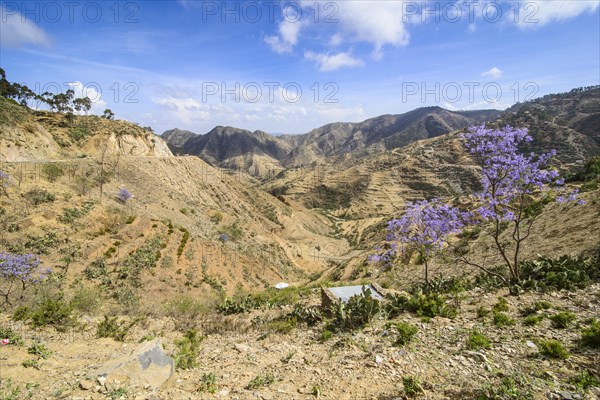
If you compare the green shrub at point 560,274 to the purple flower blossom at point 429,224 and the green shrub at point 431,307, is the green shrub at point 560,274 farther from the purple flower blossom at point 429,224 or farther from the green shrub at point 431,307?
the green shrub at point 431,307

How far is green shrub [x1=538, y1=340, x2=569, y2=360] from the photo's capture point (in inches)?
230

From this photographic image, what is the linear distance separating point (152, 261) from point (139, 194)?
16.4m

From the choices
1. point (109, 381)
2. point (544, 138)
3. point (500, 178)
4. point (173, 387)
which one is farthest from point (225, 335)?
point (544, 138)

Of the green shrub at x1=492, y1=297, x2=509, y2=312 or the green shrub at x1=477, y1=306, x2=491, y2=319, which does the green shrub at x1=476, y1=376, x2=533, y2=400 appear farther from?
the green shrub at x1=492, y1=297, x2=509, y2=312

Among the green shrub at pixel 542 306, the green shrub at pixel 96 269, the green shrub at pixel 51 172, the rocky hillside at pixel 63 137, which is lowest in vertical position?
the green shrub at pixel 96 269

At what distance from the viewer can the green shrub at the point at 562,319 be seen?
23.4ft

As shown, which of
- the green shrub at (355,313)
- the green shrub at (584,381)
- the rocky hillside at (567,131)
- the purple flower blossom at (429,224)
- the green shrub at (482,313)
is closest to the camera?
the green shrub at (584,381)

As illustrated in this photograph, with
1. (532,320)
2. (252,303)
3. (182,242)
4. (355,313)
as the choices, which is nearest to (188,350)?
(355,313)

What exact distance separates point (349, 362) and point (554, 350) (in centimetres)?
387

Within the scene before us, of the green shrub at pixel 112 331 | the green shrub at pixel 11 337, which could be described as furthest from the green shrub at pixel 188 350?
the green shrub at pixel 11 337

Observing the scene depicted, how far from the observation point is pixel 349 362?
6.57 m

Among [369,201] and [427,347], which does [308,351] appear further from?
[369,201]

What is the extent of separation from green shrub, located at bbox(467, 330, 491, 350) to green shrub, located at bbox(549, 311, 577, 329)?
72.3 inches

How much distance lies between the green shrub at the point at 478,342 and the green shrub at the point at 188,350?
590 centimetres
